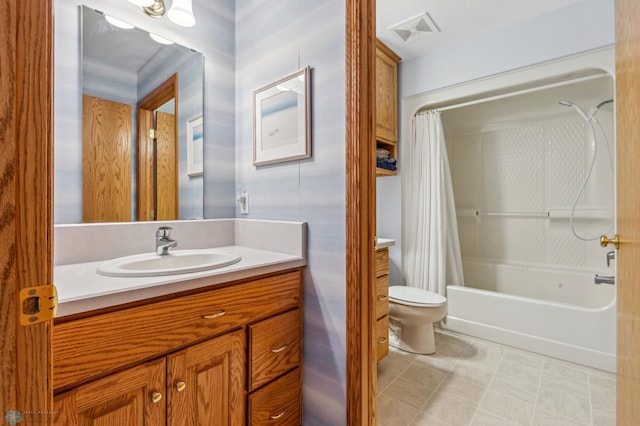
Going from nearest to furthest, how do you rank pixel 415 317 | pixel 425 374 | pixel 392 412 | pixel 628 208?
pixel 628 208 → pixel 392 412 → pixel 425 374 → pixel 415 317

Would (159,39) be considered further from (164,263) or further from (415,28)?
(415,28)

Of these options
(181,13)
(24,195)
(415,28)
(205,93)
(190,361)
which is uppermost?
(415,28)

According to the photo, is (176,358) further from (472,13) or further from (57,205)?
(472,13)

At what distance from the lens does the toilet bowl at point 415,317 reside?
2006 millimetres

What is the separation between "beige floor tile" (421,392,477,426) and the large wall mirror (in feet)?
5.42

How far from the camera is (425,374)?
6.04 ft

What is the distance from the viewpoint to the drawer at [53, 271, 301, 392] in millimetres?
723

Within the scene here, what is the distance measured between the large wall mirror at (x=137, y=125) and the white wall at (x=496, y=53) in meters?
1.79

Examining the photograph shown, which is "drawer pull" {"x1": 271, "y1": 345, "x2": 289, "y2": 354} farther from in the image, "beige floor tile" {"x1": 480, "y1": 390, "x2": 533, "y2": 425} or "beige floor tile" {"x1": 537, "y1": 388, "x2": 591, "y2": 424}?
"beige floor tile" {"x1": 537, "y1": 388, "x2": 591, "y2": 424}

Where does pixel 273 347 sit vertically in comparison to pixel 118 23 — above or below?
below

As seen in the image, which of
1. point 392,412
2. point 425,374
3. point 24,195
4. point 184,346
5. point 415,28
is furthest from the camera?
point 415,28

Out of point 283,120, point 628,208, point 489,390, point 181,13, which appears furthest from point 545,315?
point 181,13

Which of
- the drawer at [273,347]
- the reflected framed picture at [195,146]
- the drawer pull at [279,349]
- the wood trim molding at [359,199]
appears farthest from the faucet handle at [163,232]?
the wood trim molding at [359,199]

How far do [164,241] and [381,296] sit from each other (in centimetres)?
134
